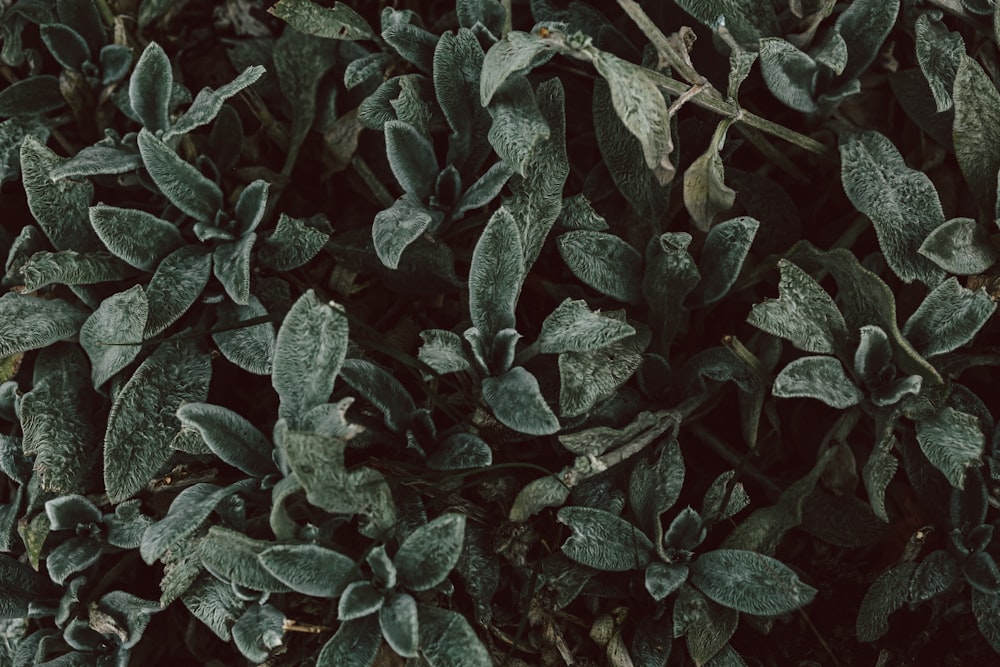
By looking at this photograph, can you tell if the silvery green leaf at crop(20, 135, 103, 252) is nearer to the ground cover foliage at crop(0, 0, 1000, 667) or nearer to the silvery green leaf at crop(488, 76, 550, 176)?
the ground cover foliage at crop(0, 0, 1000, 667)

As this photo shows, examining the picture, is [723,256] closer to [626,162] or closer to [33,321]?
[626,162]

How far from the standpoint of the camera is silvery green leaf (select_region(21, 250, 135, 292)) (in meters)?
1.54

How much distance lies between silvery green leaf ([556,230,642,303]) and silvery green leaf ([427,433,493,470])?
0.34 metres

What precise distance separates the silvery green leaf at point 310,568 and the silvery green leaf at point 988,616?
3.21 feet

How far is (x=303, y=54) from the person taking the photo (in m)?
1.83

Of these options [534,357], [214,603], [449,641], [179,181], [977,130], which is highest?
[977,130]

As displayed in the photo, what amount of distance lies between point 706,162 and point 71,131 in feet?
4.19

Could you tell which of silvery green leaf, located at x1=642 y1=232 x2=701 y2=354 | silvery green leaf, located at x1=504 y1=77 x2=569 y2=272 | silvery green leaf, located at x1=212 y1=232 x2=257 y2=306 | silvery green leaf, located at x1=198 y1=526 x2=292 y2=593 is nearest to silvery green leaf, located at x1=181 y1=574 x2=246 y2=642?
silvery green leaf, located at x1=198 y1=526 x2=292 y2=593

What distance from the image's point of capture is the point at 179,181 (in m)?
1.62

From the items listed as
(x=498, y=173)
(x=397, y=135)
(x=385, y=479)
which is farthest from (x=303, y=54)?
(x=385, y=479)

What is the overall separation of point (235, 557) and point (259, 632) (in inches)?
5.2

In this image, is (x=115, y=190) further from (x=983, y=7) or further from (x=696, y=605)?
(x=983, y=7)

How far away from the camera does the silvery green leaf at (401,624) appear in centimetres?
133

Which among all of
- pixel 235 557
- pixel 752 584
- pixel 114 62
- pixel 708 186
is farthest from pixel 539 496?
Answer: pixel 114 62
